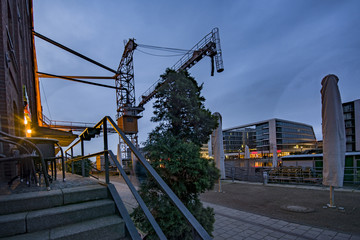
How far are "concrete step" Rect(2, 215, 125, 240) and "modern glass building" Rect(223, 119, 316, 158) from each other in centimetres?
7193

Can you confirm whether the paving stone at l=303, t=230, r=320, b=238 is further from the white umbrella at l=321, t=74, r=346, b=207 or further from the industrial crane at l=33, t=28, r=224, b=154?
the industrial crane at l=33, t=28, r=224, b=154

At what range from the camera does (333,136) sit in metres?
5.19

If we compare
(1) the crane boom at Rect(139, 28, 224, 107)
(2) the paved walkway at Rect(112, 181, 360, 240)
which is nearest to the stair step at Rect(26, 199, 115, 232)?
(2) the paved walkway at Rect(112, 181, 360, 240)

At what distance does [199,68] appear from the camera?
142 m

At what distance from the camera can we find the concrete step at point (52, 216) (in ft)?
5.51

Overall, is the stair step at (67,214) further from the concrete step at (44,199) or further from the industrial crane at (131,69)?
the industrial crane at (131,69)

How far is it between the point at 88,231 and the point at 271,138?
273 ft

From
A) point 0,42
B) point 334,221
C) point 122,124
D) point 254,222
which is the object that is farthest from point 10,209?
point 122,124

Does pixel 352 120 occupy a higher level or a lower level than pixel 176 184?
higher

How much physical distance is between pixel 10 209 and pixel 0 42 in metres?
4.08

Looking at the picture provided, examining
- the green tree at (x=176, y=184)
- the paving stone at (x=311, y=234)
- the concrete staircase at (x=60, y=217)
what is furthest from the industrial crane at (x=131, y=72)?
the concrete staircase at (x=60, y=217)

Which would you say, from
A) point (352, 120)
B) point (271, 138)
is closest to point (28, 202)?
point (352, 120)

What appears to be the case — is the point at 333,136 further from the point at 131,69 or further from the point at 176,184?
the point at 131,69

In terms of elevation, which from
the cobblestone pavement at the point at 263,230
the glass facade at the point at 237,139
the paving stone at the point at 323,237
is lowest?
the glass facade at the point at 237,139
